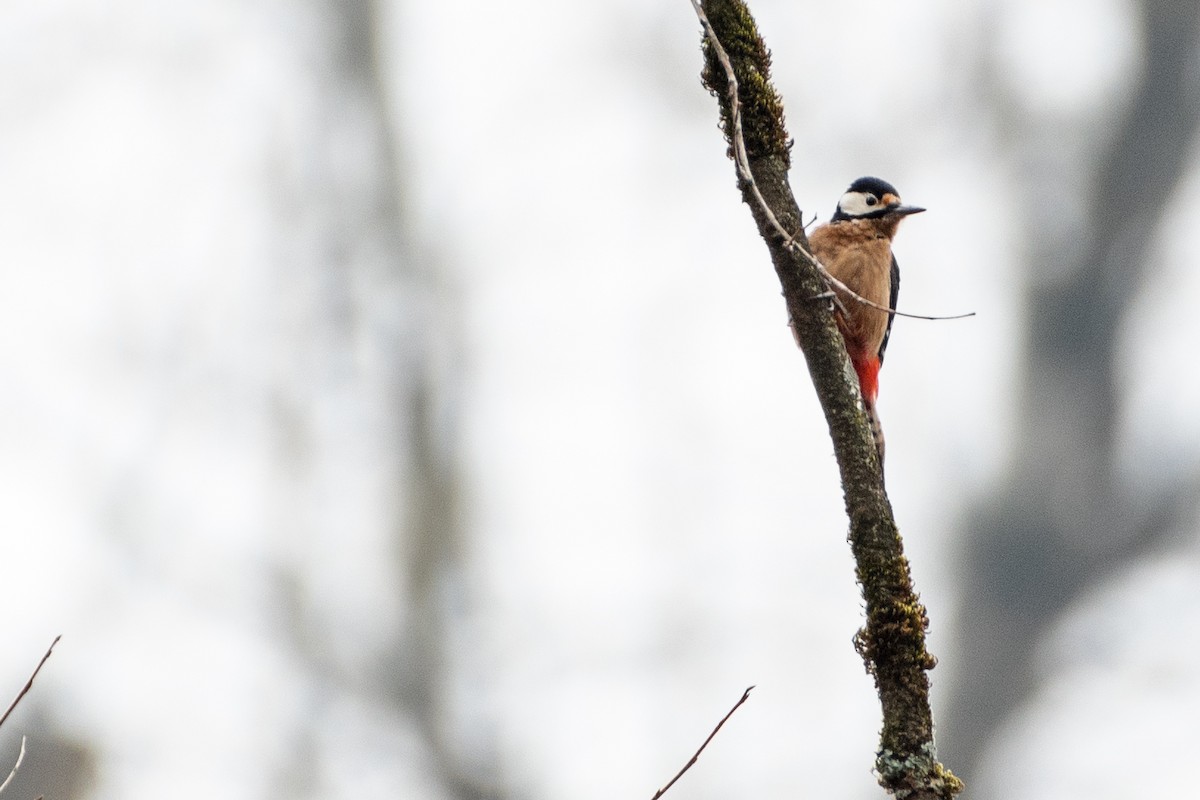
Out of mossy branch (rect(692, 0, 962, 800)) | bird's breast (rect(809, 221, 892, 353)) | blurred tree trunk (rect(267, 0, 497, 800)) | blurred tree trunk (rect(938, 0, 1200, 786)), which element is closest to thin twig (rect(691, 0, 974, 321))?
mossy branch (rect(692, 0, 962, 800))

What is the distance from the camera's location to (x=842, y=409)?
287 centimetres

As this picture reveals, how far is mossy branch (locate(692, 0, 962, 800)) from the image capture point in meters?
2.61

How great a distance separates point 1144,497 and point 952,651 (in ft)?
7.49

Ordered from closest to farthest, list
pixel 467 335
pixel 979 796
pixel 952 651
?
1. pixel 979 796
2. pixel 952 651
3. pixel 467 335

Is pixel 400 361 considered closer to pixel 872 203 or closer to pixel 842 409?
pixel 872 203

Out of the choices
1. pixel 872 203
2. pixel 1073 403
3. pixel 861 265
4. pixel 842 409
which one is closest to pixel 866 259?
pixel 861 265

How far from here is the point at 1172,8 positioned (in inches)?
529

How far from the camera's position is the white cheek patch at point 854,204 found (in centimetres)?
602

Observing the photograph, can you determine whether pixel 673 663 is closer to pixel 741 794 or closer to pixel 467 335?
pixel 741 794

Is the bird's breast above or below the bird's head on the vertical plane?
below

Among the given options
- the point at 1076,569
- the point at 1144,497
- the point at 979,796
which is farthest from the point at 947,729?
the point at 1144,497

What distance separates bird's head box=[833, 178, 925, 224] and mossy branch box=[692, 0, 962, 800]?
295 centimetres

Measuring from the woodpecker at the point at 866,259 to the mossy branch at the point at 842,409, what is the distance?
203 centimetres

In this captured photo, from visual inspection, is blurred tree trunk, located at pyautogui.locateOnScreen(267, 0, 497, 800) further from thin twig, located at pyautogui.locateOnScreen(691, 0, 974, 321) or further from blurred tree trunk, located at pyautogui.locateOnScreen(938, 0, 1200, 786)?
thin twig, located at pyautogui.locateOnScreen(691, 0, 974, 321)
